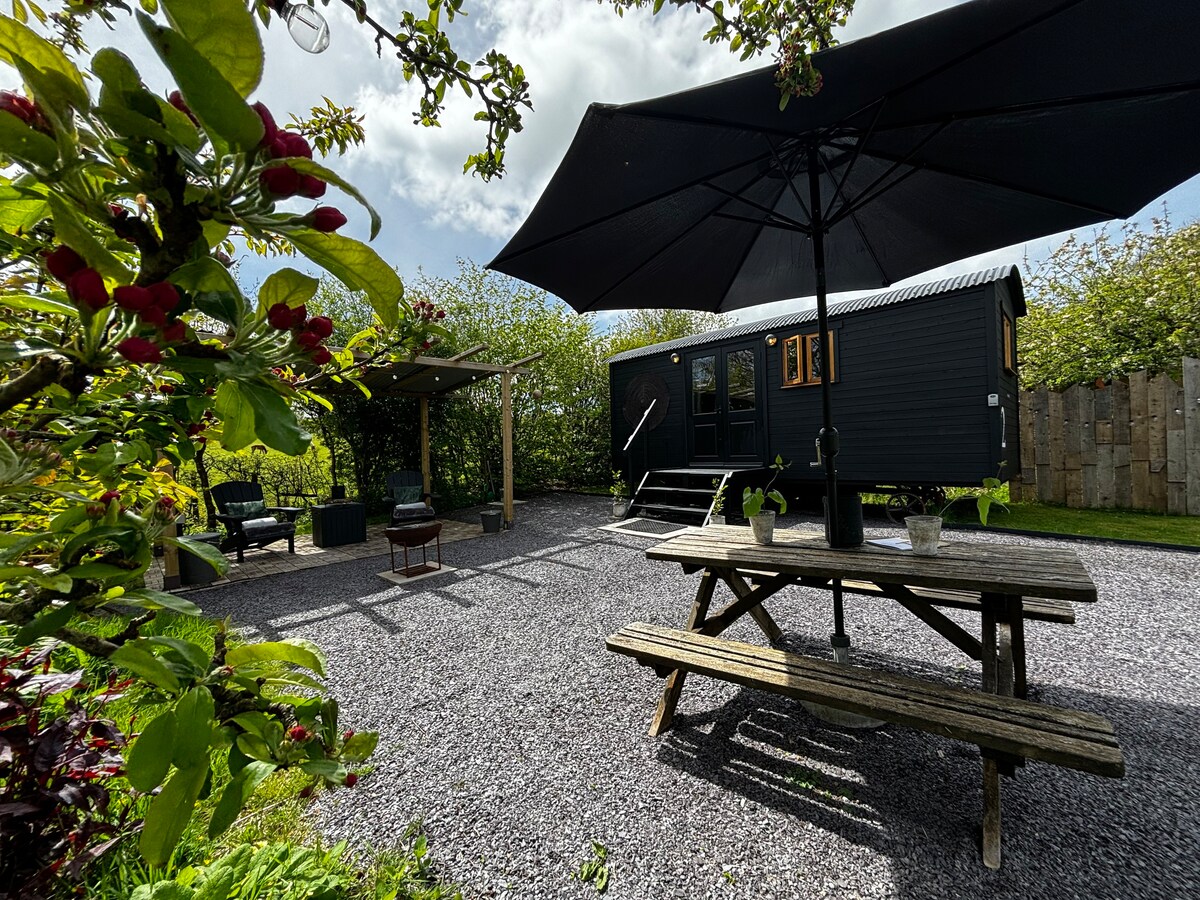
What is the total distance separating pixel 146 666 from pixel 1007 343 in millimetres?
8101

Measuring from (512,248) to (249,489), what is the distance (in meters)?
5.50

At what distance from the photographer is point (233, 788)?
49cm

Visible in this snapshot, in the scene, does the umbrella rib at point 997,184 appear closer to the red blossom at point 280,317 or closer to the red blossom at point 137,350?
the red blossom at point 280,317

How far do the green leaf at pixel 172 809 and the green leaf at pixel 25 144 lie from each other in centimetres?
51

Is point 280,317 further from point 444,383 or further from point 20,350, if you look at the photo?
point 444,383

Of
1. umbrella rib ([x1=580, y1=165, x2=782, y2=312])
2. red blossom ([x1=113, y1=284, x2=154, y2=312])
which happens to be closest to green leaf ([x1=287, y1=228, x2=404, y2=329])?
red blossom ([x1=113, y1=284, x2=154, y2=312])

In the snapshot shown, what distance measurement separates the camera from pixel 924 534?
6.14 ft

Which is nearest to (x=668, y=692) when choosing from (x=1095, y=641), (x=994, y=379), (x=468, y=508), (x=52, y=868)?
(x=52, y=868)

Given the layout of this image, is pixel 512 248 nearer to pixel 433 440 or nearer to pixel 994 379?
pixel 994 379

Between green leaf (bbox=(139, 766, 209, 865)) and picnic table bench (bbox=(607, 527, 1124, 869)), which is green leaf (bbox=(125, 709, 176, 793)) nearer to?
green leaf (bbox=(139, 766, 209, 865))

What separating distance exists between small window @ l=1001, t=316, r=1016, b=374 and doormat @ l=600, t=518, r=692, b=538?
4.62 meters

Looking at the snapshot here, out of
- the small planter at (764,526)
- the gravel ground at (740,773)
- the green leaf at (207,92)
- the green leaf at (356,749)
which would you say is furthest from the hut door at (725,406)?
the green leaf at (207,92)

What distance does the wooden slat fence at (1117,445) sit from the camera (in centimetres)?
537

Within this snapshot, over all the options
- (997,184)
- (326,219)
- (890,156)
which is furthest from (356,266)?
(997,184)
